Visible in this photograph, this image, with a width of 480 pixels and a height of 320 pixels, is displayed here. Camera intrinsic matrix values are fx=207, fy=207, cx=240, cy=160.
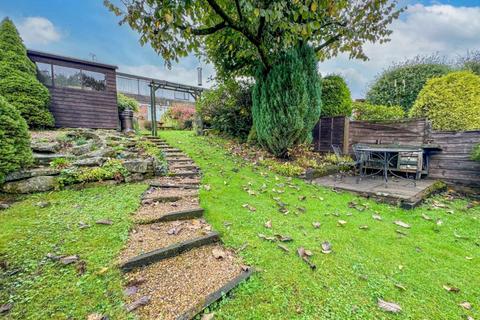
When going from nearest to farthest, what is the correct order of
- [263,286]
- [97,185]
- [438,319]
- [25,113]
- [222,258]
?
[438,319] < [263,286] < [222,258] < [97,185] < [25,113]

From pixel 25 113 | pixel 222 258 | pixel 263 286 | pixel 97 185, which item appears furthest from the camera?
pixel 25 113

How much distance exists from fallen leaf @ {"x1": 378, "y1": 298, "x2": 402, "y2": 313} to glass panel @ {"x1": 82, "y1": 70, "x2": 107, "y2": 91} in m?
12.3

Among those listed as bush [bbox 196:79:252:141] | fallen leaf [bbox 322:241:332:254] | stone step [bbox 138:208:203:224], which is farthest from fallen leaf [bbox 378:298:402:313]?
bush [bbox 196:79:252:141]

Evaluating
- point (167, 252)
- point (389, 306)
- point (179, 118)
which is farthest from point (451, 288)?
point (179, 118)

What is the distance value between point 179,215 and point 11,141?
2555 millimetres

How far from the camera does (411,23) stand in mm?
7012

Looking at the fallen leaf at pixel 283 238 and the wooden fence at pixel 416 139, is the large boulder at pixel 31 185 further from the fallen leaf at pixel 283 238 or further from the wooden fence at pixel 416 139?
the wooden fence at pixel 416 139

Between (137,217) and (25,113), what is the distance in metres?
8.64

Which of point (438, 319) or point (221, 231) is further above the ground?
point (221, 231)

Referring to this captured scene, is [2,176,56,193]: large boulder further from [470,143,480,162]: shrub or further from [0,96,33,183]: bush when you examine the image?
[470,143,480,162]: shrub

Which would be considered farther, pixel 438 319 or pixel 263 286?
pixel 263 286

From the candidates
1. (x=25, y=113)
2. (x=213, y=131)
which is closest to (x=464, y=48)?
(x=213, y=131)

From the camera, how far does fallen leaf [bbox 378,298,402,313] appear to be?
1.59 m

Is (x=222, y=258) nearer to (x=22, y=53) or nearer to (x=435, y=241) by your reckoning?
(x=435, y=241)
